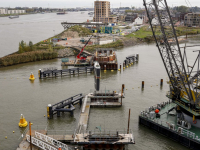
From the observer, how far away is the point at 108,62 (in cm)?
4669

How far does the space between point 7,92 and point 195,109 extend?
77.7ft

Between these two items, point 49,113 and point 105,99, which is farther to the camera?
point 105,99

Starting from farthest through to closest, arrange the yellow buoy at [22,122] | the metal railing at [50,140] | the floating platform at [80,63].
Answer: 1. the floating platform at [80,63]
2. the yellow buoy at [22,122]
3. the metal railing at [50,140]

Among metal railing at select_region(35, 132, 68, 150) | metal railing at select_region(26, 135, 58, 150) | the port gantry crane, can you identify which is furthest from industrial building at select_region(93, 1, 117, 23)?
metal railing at select_region(26, 135, 58, 150)

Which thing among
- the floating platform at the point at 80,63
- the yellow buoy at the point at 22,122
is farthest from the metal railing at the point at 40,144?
the floating platform at the point at 80,63

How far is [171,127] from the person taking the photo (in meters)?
22.2

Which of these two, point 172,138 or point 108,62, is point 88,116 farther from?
point 108,62

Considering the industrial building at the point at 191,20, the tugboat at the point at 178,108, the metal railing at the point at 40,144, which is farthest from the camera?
the industrial building at the point at 191,20

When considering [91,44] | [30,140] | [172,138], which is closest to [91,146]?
[30,140]

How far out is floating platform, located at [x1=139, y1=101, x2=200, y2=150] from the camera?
20808 mm

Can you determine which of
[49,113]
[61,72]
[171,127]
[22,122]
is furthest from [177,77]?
[61,72]

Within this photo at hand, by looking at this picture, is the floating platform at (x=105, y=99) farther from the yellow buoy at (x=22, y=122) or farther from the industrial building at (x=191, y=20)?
the industrial building at (x=191, y=20)

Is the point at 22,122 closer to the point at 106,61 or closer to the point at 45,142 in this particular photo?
the point at 45,142

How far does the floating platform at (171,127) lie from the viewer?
20808mm
